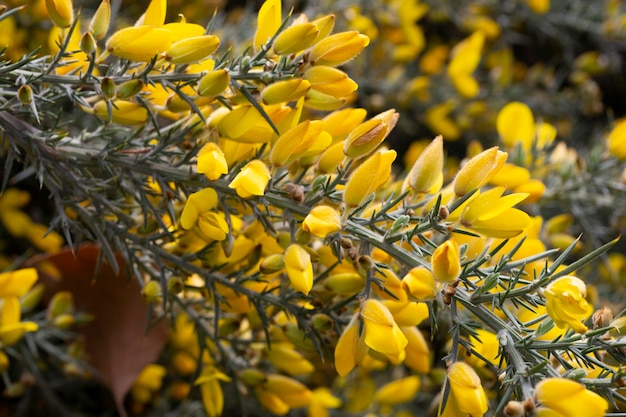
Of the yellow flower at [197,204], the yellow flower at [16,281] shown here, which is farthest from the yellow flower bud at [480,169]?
the yellow flower at [16,281]

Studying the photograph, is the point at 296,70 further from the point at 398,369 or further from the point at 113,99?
the point at 398,369

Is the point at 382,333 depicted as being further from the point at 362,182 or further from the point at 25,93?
the point at 25,93

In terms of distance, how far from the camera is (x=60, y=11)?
0.58m

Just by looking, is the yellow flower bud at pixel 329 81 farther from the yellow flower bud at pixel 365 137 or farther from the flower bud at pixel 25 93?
the flower bud at pixel 25 93

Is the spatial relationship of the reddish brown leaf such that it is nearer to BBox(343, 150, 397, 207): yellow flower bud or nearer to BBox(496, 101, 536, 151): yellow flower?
BBox(343, 150, 397, 207): yellow flower bud

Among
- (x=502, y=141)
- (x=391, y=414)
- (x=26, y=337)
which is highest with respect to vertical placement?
(x=502, y=141)

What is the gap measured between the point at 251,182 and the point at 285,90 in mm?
96

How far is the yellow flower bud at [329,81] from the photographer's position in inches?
22.6

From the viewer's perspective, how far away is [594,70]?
1517mm

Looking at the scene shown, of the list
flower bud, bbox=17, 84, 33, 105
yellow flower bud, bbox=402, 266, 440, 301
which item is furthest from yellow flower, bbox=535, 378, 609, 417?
flower bud, bbox=17, 84, 33, 105

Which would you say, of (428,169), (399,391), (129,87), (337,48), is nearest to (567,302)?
(428,169)

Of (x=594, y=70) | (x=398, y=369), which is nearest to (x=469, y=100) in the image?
(x=594, y=70)

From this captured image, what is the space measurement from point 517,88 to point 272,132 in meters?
1.04

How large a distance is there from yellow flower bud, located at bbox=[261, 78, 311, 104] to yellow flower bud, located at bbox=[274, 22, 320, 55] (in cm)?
3
